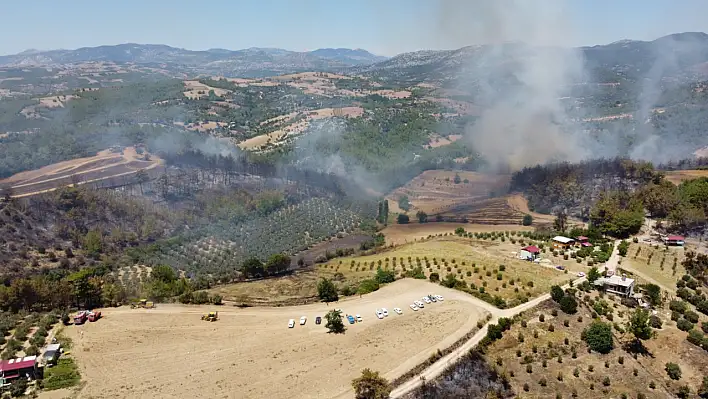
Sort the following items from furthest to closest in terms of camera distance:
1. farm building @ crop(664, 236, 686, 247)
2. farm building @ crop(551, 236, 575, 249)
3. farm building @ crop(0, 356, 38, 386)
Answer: farm building @ crop(551, 236, 575, 249)
farm building @ crop(664, 236, 686, 247)
farm building @ crop(0, 356, 38, 386)

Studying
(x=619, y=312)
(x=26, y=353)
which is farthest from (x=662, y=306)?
(x=26, y=353)

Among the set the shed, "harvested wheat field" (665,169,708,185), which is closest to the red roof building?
the shed

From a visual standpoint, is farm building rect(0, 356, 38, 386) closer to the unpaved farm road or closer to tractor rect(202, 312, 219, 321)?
tractor rect(202, 312, 219, 321)

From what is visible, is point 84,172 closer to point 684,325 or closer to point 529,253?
point 529,253

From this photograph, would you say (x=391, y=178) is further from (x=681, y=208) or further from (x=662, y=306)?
(x=662, y=306)

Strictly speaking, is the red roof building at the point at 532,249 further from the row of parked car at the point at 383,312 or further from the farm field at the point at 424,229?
the farm field at the point at 424,229
